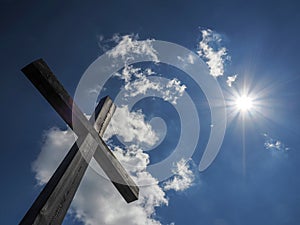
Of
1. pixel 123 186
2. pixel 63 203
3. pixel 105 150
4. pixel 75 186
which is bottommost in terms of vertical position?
pixel 63 203

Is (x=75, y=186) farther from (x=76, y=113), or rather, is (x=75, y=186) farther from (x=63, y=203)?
(x=76, y=113)

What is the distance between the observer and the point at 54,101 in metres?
2.19

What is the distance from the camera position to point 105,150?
2.53m

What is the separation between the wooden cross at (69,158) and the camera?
155cm

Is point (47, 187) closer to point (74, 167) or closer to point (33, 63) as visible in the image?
point (74, 167)

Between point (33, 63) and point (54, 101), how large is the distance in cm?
38

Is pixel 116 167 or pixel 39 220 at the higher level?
pixel 116 167

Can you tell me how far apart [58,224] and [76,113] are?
3.22 feet

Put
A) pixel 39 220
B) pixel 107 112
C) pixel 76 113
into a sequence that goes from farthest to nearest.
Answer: pixel 107 112, pixel 76 113, pixel 39 220

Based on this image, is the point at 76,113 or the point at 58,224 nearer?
the point at 58,224

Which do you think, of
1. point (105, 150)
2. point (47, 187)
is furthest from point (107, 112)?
point (47, 187)

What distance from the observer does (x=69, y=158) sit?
1.96m

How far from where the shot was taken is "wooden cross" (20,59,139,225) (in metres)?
1.55

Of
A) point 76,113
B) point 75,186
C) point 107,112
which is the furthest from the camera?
point 107,112
